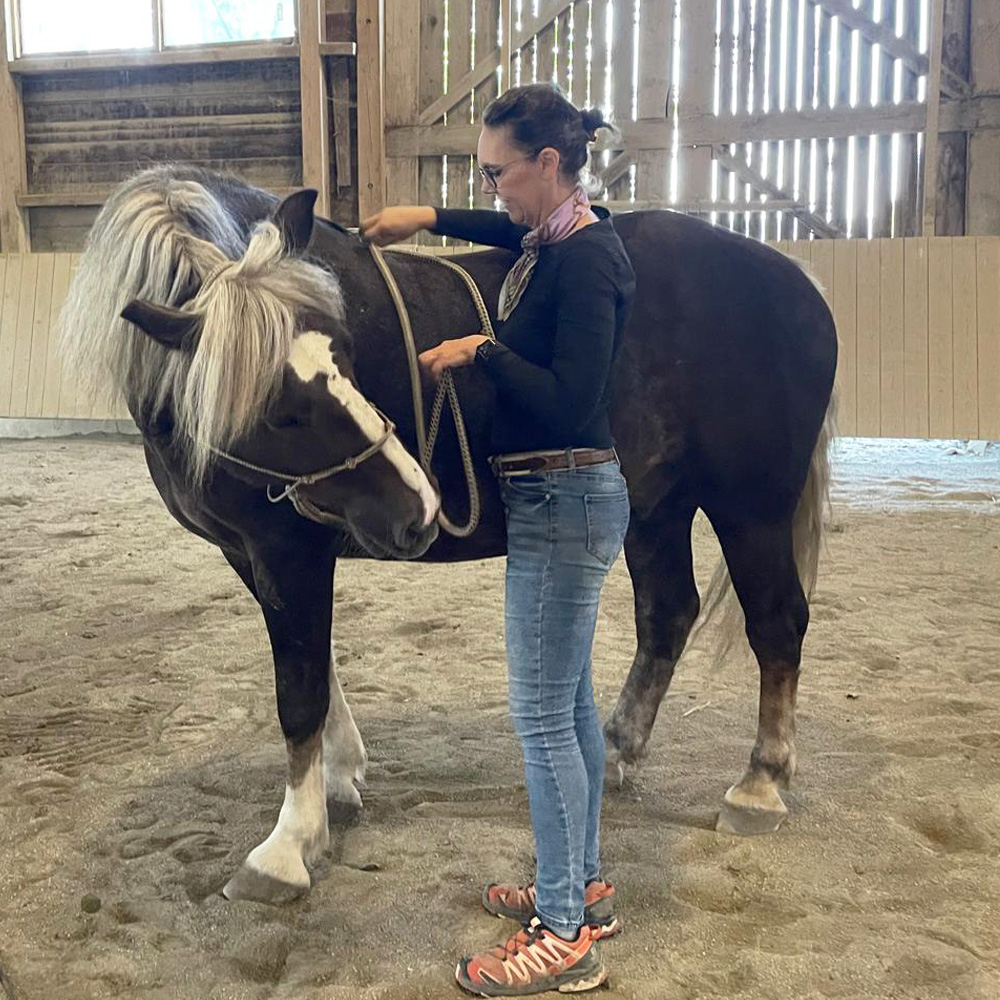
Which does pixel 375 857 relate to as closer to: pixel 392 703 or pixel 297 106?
pixel 392 703

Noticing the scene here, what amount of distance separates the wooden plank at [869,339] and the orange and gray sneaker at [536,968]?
595 cm

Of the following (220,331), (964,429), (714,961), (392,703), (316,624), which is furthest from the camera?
(964,429)

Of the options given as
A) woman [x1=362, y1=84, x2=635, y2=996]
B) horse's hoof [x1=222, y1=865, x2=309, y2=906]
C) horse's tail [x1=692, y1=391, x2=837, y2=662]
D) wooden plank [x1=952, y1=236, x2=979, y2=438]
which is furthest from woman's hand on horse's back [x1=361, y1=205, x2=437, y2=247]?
wooden plank [x1=952, y1=236, x2=979, y2=438]

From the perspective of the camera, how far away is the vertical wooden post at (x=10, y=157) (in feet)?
27.5

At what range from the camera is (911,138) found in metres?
7.39

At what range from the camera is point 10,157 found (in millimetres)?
8398

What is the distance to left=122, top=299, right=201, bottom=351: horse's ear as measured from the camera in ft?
4.60

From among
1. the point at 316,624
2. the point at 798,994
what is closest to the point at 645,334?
the point at 316,624

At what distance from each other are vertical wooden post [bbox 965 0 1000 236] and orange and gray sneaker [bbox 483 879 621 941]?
7.09m

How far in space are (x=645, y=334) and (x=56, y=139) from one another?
8182 millimetres

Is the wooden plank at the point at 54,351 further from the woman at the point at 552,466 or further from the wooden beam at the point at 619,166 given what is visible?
the woman at the point at 552,466

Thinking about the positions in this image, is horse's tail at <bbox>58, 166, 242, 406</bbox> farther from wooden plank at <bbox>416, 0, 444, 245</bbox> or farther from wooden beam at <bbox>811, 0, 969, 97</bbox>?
wooden beam at <bbox>811, 0, 969, 97</bbox>

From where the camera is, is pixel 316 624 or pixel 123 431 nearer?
pixel 316 624

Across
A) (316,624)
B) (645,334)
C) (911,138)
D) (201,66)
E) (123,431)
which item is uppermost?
(201,66)
